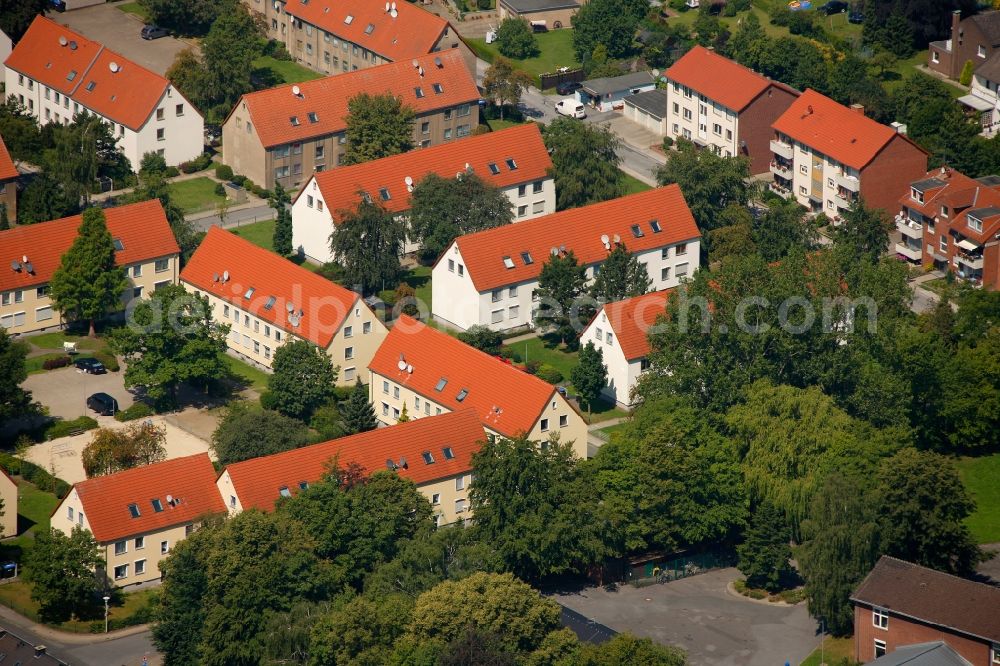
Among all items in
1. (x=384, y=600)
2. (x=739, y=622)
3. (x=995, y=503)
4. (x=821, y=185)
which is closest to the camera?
(x=384, y=600)

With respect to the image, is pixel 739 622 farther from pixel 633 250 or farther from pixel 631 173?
pixel 631 173

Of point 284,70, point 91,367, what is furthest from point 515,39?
point 91,367

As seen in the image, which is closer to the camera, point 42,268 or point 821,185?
point 42,268

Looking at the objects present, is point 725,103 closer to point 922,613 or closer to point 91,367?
point 91,367

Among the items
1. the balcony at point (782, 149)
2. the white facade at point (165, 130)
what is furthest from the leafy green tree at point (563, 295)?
the white facade at point (165, 130)

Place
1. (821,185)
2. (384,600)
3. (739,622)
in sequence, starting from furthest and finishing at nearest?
(821,185)
(739,622)
(384,600)

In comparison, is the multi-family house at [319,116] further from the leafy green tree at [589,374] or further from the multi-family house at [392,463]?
the multi-family house at [392,463]

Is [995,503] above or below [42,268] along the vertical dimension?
below

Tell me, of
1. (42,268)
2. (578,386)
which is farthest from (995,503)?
(42,268)
